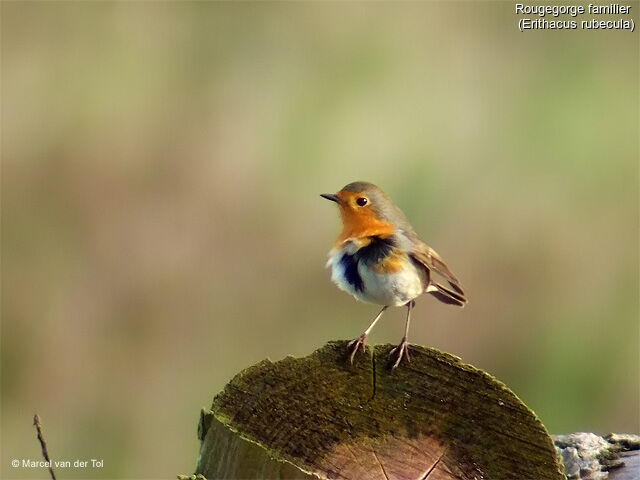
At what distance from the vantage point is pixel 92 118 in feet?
24.4

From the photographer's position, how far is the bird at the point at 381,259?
3.75m

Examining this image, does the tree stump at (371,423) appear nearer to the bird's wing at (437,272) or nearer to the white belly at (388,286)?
the white belly at (388,286)

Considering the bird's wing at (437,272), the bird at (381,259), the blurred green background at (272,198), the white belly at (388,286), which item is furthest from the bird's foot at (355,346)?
the blurred green background at (272,198)

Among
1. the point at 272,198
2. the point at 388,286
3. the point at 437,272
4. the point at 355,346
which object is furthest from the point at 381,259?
the point at 272,198

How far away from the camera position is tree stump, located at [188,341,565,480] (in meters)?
3.11

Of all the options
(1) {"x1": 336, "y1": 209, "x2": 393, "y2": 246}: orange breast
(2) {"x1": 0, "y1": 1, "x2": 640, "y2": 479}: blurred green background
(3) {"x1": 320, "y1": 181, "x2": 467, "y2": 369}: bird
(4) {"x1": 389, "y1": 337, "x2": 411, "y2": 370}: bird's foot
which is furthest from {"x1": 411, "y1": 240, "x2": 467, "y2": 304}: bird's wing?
(2) {"x1": 0, "y1": 1, "x2": 640, "y2": 479}: blurred green background

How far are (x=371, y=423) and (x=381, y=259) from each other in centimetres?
75

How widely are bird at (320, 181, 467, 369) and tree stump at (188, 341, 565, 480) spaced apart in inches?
17.1

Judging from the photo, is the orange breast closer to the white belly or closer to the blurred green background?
the white belly

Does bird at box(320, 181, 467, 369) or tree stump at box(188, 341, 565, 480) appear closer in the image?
tree stump at box(188, 341, 565, 480)

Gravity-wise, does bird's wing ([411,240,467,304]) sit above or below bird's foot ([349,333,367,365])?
above

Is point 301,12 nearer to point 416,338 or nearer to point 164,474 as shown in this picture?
point 416,338

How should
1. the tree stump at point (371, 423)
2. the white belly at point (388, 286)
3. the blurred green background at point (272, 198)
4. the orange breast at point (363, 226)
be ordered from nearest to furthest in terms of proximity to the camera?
1. the tree stump at point (371, 423)
2. the white belly at point (388, 286)
3. the orange breast at point (363, 226)
4. the blurred green background at point (272, 198)

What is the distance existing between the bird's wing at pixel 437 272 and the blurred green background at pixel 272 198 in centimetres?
255
